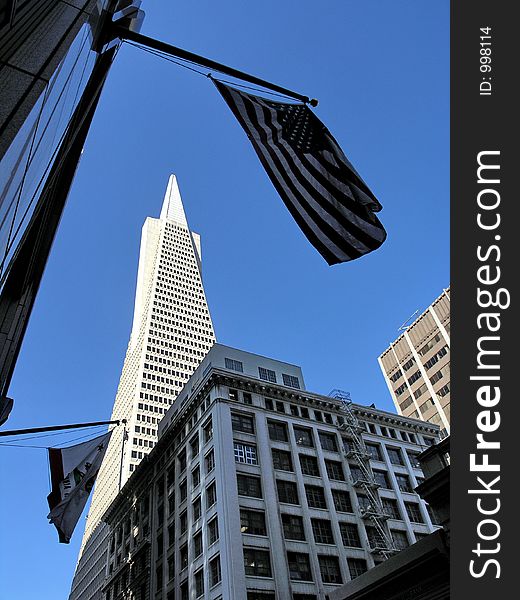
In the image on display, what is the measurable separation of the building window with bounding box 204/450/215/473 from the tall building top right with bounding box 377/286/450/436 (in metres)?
48.8

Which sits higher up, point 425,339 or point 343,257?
point 425,339

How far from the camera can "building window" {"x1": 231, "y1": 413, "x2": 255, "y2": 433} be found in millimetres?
46875

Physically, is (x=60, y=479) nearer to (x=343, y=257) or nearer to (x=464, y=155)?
(x=343, y=257)

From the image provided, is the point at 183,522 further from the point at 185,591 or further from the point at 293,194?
the point at 293,194

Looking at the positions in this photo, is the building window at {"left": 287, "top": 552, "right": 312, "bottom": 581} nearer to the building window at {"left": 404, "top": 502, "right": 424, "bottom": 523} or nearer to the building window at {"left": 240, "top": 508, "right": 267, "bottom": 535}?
the building window at {"left": 240, "top": 508, "right": 267, "bottom": 535}

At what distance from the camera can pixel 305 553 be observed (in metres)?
40.9

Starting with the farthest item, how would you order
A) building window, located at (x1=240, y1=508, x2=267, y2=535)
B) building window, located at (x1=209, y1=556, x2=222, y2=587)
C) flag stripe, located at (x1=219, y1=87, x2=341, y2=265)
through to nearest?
building window, located at (x1=240, y1=508, x2=267, y2=535) → building window, located at (x1=209, y1=556, x2=222, y2=587) → flag stripe, located at (x1=219, y1=87, x2=341, y2=265)

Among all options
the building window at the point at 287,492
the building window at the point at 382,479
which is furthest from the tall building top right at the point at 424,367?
the building window at the point at 287,492

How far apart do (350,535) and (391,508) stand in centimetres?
748

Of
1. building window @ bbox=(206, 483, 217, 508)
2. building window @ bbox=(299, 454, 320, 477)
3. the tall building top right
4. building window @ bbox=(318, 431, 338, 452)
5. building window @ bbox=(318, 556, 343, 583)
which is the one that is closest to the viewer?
building window @ bbox=(318, 556, 343, 583)

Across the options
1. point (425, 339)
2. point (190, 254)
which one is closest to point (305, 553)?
point (425, 339)

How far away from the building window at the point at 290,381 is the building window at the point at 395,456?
1261 cm

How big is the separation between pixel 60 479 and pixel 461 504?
13.2 meters

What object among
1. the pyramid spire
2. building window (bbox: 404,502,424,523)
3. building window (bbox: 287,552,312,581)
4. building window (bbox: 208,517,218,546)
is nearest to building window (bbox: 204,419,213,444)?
building window (bbox: 208,517,218,546)
